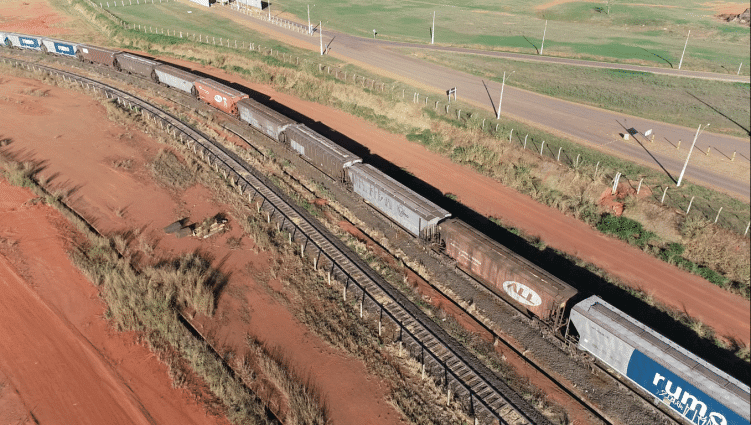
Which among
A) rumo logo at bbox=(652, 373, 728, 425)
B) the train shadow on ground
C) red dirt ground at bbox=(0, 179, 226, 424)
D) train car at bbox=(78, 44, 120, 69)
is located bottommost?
red dirt ground at bbox=(0, 179, 226, 424)

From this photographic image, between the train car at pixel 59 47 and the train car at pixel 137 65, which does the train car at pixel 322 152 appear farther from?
the train car at pixel 59 47

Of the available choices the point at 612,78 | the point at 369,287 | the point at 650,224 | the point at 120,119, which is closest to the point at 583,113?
the point at 612,78

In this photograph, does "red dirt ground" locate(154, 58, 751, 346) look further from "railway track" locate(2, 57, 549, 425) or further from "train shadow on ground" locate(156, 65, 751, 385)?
"railway track" locate(2, 57, 549, 425)

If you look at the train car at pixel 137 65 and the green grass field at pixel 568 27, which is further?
the green grass field at pixel 568 27

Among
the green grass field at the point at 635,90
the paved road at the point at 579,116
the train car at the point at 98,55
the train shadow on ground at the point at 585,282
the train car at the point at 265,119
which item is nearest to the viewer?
the train shadow on ground at the point at 585,282

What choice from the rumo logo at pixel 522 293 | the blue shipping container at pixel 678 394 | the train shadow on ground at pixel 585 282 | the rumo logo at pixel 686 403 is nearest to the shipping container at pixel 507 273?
the rumo logo at pixel 522 293

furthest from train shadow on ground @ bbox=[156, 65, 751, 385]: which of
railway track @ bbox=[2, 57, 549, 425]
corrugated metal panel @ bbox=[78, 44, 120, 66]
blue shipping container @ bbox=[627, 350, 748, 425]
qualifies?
corrugated metal panel @ bbox=[78, 44, 120, 66]

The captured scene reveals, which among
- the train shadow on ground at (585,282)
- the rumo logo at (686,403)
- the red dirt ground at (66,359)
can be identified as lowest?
the red dirt ground at (66,359)
